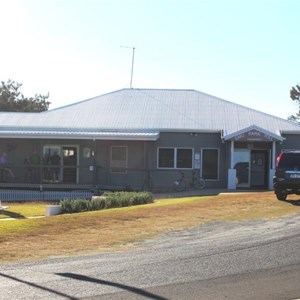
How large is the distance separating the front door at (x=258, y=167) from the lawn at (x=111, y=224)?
9.17 metres

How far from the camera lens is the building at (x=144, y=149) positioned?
27734 mm

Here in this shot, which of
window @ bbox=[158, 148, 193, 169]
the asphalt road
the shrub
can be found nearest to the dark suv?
Result: the shrub

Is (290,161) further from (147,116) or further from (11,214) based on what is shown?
(147,116)

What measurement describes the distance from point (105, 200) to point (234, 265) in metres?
11.3

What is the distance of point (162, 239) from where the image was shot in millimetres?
11609

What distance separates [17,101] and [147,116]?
177 feet

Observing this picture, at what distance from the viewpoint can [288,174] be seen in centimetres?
1834

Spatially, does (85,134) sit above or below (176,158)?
above

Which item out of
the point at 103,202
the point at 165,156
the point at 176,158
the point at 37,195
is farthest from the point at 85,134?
the point at 103,202

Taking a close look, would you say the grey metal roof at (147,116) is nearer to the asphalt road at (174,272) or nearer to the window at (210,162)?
the window at (210,162)

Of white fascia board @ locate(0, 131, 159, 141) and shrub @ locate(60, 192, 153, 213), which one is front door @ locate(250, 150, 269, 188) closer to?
white fascia board @ locate(0, 131, 159, 141)

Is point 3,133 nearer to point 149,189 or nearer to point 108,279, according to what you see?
point 149,189

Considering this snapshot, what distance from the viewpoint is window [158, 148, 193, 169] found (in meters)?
28.8

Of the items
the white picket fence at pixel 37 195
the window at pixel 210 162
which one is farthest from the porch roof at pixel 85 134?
the white picket fence at pixel 37 195
